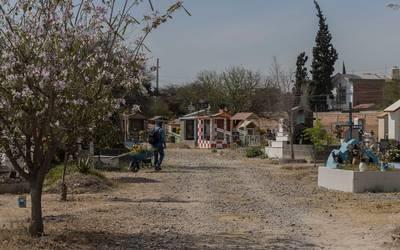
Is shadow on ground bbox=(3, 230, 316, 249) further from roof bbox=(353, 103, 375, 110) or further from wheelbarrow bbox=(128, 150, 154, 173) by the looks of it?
roof bbox=(353, 103, 375, 110)

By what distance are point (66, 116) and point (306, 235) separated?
4.11 metres

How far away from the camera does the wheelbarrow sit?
23984mm

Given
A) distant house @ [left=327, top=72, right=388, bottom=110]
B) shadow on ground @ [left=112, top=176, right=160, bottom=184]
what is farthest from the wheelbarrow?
distant house @ [left=327, top=72, right=388, bottom=110]

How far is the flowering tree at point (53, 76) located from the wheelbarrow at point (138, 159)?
14398 millimetres

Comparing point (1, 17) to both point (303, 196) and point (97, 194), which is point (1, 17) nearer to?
point (97, 194)

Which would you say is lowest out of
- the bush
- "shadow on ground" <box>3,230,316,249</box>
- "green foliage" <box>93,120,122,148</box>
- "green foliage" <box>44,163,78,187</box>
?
"shadow on ground" <box>3,230,316,249</box>

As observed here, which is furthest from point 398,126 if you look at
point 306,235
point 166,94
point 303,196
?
point 166,94

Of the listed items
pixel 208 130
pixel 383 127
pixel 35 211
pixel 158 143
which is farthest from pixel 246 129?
pixel 35 211

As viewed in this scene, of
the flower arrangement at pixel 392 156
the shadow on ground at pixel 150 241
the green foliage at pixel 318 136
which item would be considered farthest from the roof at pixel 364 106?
the shadow on ground at pixel 150 241

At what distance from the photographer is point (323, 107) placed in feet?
246

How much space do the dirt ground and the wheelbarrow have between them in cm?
522

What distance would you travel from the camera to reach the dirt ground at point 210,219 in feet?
31.0

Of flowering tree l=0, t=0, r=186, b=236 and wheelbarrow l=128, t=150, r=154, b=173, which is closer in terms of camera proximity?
flowering tree l=0, t=0, r=186, b=236

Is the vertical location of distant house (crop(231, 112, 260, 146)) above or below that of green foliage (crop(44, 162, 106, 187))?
above
